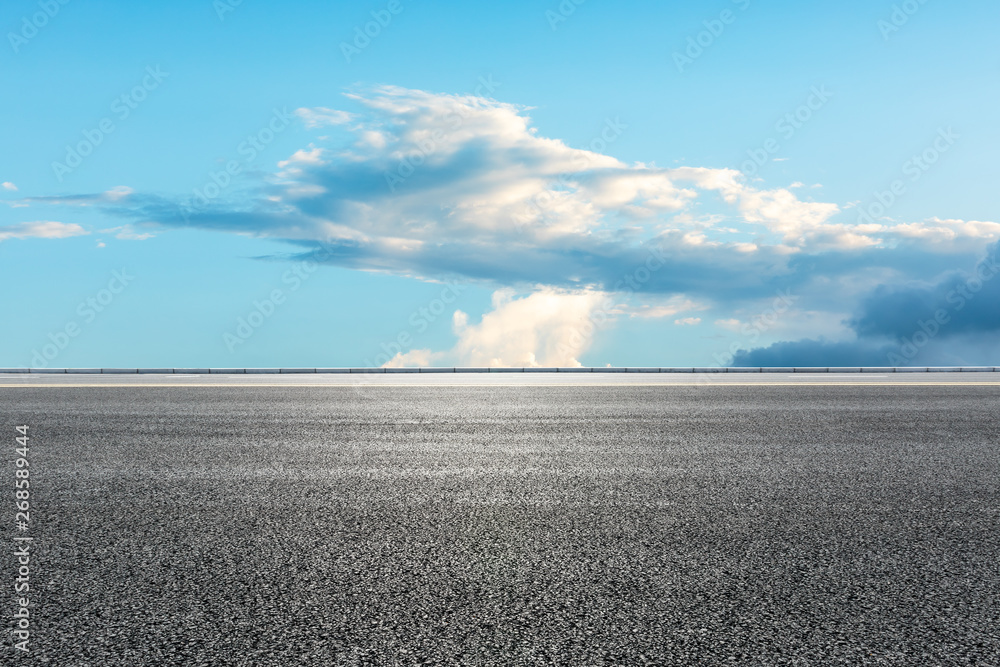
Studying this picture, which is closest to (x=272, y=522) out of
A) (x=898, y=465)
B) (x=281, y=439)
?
(x=281, y=439)

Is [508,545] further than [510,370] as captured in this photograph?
No

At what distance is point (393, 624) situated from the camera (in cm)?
273

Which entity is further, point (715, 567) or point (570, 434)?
point (570, 434)

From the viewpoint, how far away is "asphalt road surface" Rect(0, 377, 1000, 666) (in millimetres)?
2639

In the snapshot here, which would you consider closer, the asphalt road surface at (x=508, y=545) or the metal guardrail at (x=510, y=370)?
the asphalt road surface at (x=508, y=545)

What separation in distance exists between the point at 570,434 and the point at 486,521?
11.2 ft

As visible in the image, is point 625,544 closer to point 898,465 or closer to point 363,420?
point 898,465

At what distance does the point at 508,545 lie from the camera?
145 inches

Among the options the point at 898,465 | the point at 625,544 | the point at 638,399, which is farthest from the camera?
the point at 638,399

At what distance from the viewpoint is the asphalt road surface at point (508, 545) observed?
264 cm

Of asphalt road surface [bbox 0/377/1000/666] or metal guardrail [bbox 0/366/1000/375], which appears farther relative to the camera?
metal guardrail [bbox 0/366/1000/375]

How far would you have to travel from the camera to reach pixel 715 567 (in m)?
3.38

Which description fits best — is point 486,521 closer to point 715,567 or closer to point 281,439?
point 715,567

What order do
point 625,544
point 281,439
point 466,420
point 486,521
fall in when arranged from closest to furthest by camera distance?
point 625,544, point 486,521, point 281,439, point 466,420
